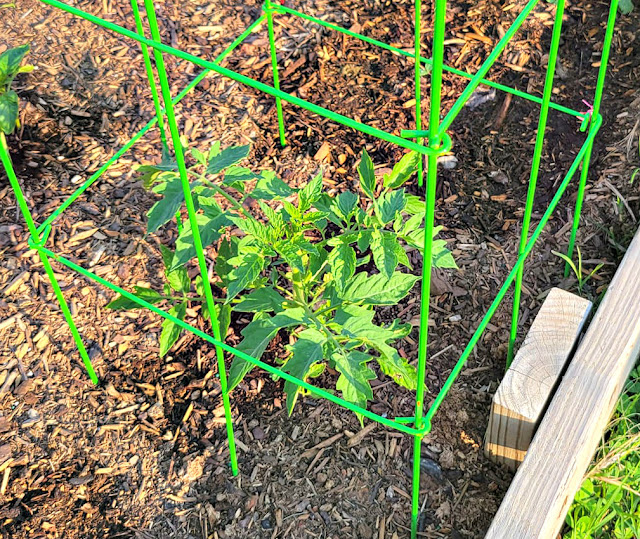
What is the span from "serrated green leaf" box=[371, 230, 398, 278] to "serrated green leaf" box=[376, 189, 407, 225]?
57 millimetres

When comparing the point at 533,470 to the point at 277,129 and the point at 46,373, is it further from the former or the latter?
the point at 277,129

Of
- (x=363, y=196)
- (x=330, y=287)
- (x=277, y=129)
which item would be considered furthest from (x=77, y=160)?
(x=330, y=287)

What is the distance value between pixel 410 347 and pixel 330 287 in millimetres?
568

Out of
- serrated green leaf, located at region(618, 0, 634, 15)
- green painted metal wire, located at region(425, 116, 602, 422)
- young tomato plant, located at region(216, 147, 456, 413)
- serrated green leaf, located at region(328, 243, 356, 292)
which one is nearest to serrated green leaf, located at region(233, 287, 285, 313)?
young tomato plant, located at region(216, 147, 456, 413)

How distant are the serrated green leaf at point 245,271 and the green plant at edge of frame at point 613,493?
1142 mm

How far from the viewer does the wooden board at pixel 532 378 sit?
7.08ft

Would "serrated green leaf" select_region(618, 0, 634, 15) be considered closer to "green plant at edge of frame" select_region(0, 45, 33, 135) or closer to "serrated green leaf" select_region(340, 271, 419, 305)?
"serrated green leaf" select_region(340, 271, 419, 305)

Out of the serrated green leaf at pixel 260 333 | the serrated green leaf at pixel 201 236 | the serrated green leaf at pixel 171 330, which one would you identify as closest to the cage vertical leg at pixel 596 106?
the serrated green leaf at pixel 260 333

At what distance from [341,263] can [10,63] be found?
3.86ft

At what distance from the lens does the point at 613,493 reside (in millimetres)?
2297

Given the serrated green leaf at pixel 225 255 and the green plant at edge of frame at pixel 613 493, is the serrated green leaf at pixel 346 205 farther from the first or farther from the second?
the green plant at edge of frame at pixel 613 493

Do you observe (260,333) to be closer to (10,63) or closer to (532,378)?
(532,378)

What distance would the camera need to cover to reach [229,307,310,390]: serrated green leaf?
210 cm

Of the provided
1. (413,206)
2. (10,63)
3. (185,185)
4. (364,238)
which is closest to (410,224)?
(413,206)
